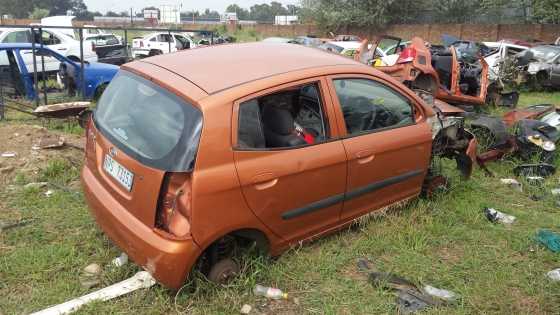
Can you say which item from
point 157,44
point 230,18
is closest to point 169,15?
point 230,18

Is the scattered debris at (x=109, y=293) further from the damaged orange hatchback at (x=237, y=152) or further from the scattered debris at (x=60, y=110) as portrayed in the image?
the scattered debris at (x=60, y=110)

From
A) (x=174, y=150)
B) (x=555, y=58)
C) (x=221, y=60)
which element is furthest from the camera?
(x=555, y=58)

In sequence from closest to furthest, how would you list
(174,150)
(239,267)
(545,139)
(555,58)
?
1. (174,150)
2. (239,267)
3. (545,139)
4. (555,58)

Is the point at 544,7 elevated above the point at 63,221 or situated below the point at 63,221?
above

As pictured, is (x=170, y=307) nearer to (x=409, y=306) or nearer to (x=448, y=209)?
(x=409, y=306)

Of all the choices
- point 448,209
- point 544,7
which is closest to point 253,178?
point 448,209

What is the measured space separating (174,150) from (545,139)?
17.4 ft

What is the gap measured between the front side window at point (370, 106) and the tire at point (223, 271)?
1315mm

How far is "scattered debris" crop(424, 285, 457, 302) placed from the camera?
3186mm

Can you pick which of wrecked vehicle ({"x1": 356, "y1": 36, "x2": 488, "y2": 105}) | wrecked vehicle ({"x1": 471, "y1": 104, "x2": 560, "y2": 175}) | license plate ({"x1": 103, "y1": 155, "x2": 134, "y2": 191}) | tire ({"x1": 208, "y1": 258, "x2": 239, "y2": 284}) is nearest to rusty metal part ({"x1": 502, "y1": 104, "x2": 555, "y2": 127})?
wrecked vehicle ({"x1": 471, "y1": 104, "x2": 560, "y2": 175})

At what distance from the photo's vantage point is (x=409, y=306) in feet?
10.0

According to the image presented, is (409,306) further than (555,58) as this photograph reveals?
No

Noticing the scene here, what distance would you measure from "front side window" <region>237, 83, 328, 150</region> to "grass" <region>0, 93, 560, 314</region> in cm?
86

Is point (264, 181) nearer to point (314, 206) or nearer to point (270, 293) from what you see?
point (314, 206)
